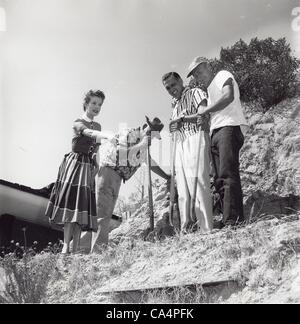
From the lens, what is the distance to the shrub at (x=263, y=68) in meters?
8.94

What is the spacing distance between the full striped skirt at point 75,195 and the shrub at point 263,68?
438 centimetres

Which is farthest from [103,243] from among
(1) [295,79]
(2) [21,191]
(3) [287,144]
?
(1) [295,79]

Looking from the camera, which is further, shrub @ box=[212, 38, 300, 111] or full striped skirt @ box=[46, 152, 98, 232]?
shrub @ box=[212, 38, 300, 111]

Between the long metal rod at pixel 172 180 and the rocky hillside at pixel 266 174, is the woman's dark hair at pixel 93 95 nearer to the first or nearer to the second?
the long metal rod at pixel 172 180

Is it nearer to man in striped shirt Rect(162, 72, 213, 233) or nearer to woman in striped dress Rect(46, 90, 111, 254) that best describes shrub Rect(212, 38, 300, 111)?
man in striped shirt Rect(162, 72, 213, 233)

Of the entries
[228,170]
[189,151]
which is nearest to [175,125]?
[189,151]

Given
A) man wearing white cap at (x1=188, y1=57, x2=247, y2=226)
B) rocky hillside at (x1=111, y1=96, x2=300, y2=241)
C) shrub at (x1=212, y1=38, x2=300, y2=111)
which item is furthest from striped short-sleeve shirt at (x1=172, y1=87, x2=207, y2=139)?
shrub at (x1=212, y1=38, x2=300, y2=111)

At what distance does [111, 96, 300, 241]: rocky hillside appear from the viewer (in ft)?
20.7

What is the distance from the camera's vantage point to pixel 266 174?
6.82 m

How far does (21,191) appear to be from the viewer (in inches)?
269

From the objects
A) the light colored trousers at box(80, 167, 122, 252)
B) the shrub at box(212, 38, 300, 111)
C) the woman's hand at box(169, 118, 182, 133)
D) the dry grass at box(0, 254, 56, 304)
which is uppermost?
the shrub at box(212, 38, 300, 111)

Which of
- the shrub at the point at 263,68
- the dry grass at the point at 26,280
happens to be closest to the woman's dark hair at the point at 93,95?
the dry grass at the point at 26,280

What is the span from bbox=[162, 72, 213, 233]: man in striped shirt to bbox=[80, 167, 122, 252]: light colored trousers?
71 cm

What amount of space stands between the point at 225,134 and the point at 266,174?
7.81 feet
